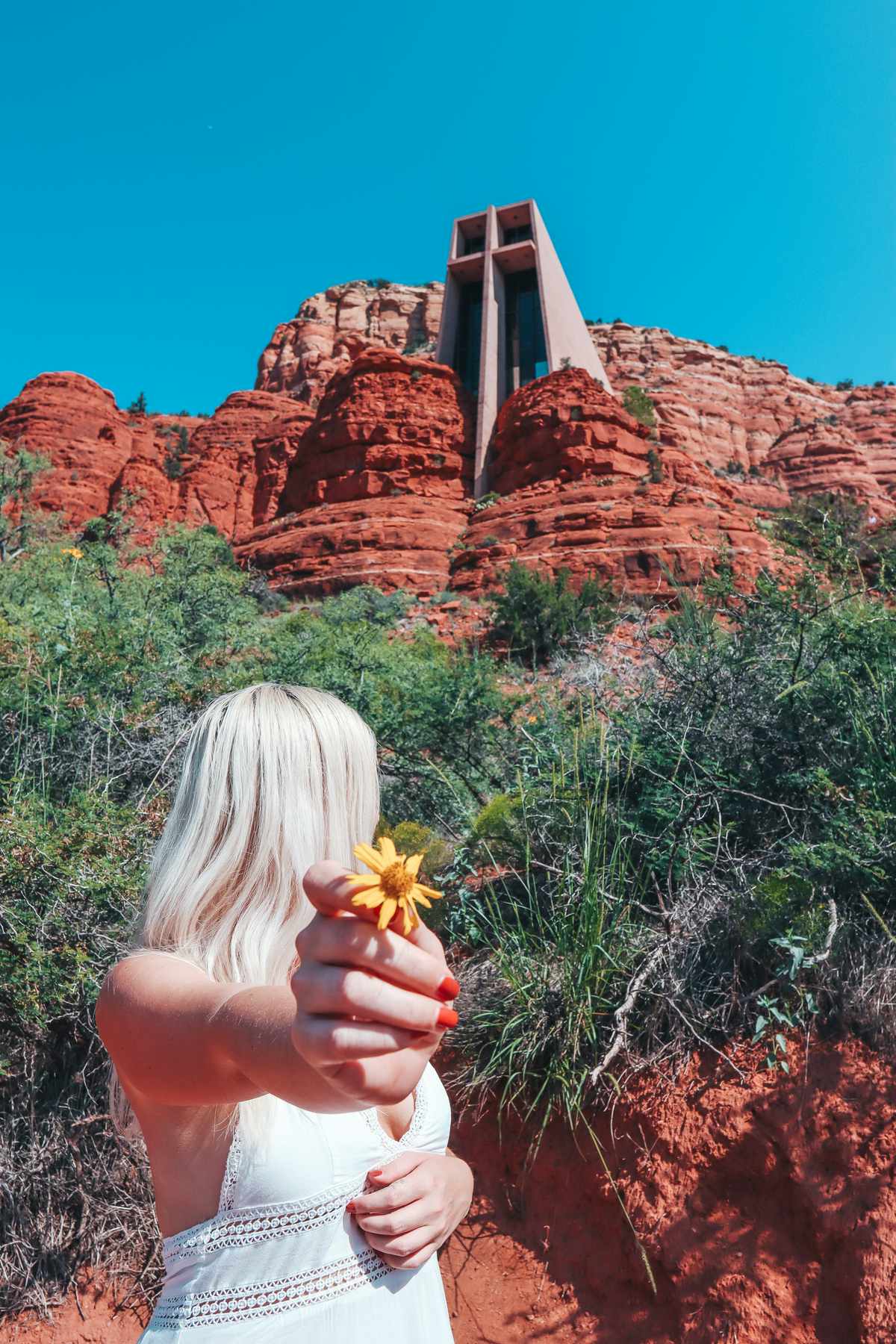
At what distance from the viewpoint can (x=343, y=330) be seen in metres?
44.8

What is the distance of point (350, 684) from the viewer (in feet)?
18.3

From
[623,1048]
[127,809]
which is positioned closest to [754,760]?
[623,1048]

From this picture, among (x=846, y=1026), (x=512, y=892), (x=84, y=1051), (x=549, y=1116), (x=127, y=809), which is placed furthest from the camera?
(x=512, y=892)

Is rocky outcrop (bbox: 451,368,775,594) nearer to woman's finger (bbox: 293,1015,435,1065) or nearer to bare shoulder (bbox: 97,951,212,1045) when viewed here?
bare shoulder (bbox: 97,951,212,1045)

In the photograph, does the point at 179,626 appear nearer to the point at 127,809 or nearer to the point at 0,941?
the point at 127,809

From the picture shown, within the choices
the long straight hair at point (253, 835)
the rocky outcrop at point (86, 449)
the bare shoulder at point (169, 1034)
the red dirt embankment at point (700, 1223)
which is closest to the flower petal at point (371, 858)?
the bare shoulder at point (169, 1034)

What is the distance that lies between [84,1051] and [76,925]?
1.83 ft

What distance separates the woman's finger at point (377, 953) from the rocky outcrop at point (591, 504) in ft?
47.6

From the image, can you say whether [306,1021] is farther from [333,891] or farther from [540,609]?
[540,609]

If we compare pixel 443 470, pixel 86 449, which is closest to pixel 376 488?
pixel 443 470

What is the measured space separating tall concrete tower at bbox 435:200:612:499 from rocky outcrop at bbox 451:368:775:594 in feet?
13.6

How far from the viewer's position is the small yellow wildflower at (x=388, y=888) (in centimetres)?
68

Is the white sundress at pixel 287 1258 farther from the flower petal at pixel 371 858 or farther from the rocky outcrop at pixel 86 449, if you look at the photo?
the rocky outcrop at pixel 86 449

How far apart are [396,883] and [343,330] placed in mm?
48767
